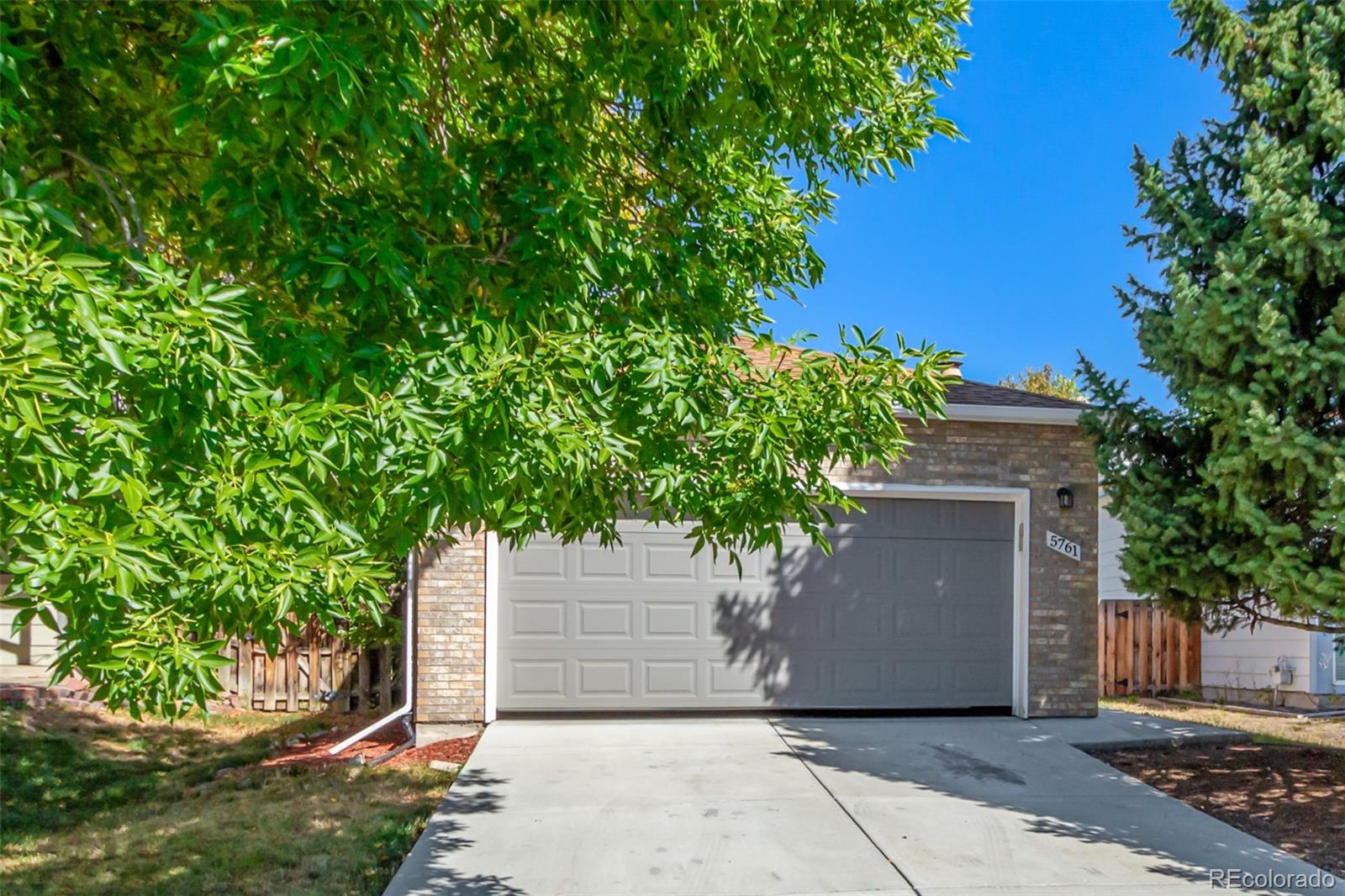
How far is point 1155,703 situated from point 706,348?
446 inches

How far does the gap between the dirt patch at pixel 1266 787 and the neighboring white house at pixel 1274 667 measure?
358 cm

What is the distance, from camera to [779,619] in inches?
359

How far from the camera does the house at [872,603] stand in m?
8.91

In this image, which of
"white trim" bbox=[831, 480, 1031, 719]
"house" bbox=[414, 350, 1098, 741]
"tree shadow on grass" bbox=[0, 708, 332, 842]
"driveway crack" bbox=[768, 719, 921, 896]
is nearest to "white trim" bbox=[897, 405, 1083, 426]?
"house" bbox=[414, 350, 1098, 741]

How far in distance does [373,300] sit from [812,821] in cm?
435

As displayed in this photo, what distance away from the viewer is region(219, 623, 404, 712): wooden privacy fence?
10.8 m

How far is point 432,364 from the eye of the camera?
2.80m

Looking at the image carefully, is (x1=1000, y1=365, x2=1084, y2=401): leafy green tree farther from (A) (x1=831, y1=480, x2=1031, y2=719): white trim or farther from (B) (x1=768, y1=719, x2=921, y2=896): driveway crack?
(B) (x1=768, y1=719, x2=921, y2=896): driveway crack

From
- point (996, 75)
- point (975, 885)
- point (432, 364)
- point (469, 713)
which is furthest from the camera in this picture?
point (996, 75)

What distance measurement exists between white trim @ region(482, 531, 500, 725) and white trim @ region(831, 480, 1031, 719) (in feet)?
12.2

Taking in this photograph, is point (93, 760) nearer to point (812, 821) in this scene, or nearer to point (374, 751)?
point (374, 751)

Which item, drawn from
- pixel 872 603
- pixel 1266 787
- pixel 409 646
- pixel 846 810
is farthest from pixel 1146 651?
pixel 409 646

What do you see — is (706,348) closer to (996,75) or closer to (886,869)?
(886,869)

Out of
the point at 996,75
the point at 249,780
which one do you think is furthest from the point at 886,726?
the point at 996,75
